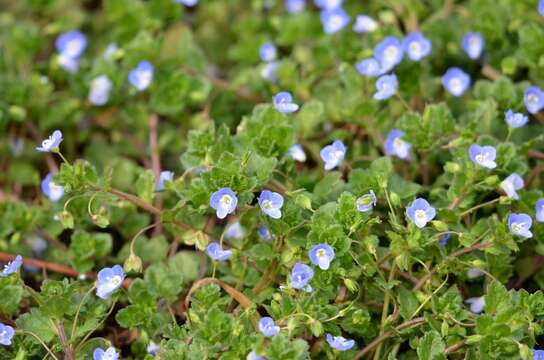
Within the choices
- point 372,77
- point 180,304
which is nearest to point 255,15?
point 372,77

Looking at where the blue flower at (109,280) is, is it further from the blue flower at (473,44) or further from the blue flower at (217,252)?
the blue flower at (473,44)

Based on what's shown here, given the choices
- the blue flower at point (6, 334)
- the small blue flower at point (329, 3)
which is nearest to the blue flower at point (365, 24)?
the small blue flower at point (329, 3)

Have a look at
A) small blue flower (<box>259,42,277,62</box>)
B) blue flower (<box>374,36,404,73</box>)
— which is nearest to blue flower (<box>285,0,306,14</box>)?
small blue flower (<box>259,42,277,62</box>)

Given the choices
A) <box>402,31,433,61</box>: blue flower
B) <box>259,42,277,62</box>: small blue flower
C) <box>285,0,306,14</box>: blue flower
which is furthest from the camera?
<box>285,0,306,14</box>: blue flower

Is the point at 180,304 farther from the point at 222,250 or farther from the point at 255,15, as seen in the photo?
the point at 255,15

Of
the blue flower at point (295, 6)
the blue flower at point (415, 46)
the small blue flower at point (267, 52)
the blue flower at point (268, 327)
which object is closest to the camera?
the blue flower at point (268, 327)

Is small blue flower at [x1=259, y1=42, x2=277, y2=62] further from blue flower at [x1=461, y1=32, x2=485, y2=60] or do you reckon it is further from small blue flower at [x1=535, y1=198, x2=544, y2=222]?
small blue flower at [x1=535, y1=198, x2=544, y2=222]

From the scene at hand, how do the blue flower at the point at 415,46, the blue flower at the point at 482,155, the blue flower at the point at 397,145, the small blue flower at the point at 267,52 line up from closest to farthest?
the blue flower at the point at 482,155 < the blue flower at the point at 397,145 < the blue flower at the point at 415,46 < the small blue flower at the point at 267,52

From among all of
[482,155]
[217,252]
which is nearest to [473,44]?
[482,155]

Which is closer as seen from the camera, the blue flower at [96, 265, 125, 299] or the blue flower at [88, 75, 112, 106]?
the blue flower at [96, 265, 125, 299]
